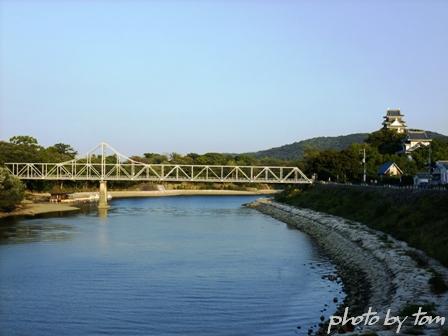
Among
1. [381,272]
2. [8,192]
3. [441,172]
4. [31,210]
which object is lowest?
[381,272]

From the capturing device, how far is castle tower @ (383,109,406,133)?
107m

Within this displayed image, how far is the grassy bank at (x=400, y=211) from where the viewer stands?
2631 centimetres

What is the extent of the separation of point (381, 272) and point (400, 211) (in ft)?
43.2

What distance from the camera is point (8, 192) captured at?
58438mm

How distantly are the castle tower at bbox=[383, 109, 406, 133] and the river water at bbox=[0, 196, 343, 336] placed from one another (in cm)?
7121

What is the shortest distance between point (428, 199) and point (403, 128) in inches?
3063

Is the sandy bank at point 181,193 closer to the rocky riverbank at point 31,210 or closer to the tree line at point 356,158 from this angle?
the tree line at point 356,158

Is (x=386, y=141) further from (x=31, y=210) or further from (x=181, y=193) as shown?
(x=31, y=210)

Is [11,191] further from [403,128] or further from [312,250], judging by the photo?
[403,128]

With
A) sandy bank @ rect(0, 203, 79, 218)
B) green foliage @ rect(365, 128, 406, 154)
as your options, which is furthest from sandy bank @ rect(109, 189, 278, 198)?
sandy bank @ rect(0, 203, 79, 218)

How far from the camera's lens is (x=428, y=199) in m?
34.0

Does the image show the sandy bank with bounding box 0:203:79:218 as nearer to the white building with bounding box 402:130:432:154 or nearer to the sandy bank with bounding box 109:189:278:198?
the sandy bank with bounding box 109:189:278:198

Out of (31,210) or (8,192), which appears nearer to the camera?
(8,192)

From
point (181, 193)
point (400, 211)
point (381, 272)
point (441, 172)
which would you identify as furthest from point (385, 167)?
point (181, 193)
